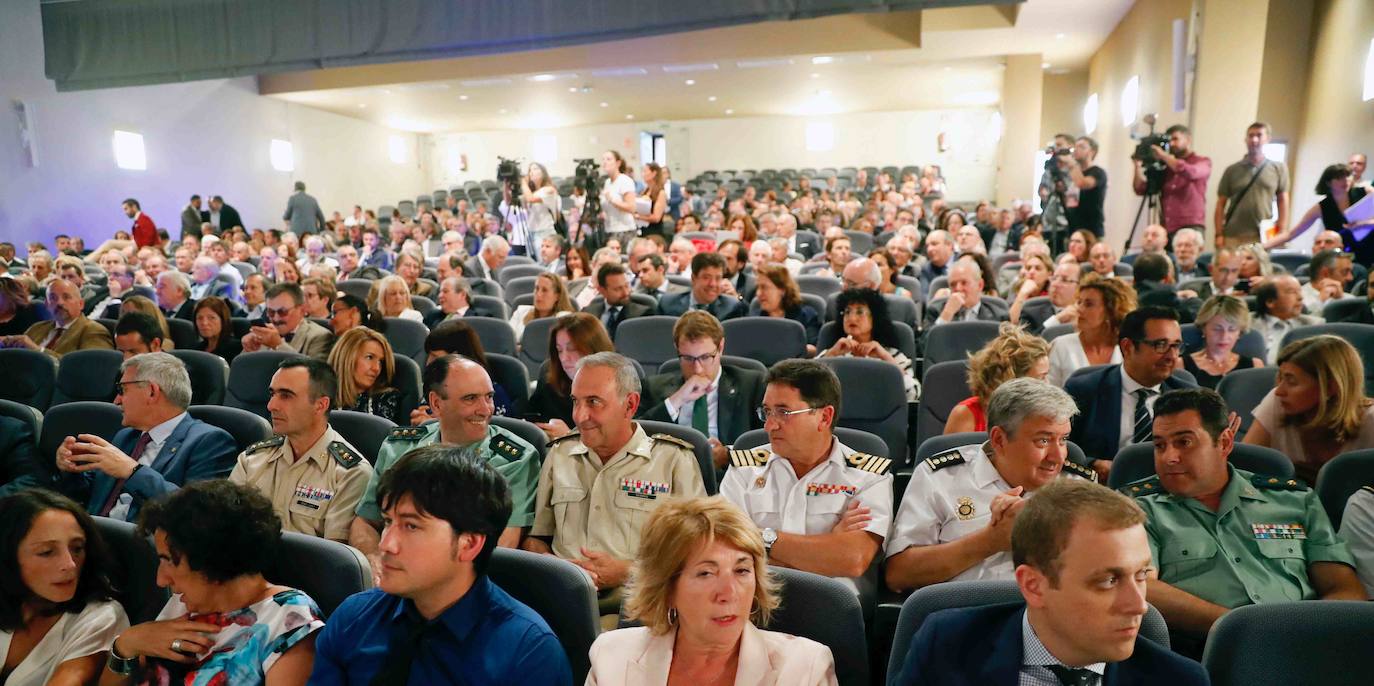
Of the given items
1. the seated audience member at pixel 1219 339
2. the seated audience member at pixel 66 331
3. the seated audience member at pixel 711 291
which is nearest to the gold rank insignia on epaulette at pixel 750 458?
the seated audience member at pixel 1219 339

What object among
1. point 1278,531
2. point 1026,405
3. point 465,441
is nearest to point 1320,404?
point 1278,531

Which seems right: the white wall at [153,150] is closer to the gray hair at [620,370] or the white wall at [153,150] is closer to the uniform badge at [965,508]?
the gray hair at [620,370]

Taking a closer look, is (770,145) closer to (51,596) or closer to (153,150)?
(153,150)

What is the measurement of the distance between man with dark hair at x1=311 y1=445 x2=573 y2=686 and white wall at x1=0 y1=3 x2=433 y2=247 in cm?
1319

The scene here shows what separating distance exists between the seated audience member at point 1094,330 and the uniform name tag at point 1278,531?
5.09 feet

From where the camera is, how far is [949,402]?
3.46 meters

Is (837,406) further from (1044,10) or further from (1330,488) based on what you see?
(1044,10)

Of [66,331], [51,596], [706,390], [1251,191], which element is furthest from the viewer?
[1251,191]

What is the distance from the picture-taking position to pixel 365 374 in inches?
137

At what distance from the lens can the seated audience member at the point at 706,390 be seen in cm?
331

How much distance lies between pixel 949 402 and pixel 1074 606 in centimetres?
214

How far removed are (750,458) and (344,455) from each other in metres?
1.23

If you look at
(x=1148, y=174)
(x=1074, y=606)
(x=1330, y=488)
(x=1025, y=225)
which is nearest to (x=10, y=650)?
(x=1074, y=606)

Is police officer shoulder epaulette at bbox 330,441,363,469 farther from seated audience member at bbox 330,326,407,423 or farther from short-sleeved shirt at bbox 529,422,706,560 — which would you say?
seated audience member at bbox 330,326,407,423
